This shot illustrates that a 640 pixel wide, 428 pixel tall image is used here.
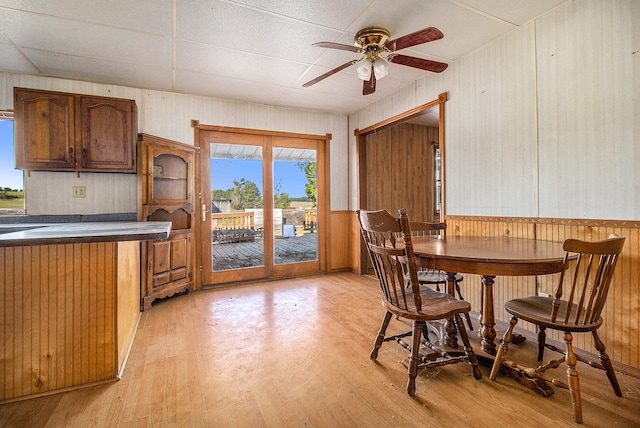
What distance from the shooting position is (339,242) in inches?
195

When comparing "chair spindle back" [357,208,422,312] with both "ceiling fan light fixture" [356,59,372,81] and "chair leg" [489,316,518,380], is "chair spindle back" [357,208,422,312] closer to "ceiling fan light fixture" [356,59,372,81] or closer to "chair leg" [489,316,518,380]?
"chair leg" [489,316,518,380]

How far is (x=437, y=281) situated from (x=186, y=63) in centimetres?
324

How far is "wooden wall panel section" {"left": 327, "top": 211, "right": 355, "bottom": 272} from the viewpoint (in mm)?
4879

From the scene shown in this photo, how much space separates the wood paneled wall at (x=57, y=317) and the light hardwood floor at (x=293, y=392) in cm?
12

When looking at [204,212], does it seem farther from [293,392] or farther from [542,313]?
[542,313]

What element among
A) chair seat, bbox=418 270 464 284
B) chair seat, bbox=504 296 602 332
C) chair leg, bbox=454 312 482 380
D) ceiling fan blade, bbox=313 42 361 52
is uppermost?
ceiling fan blade, bbox=313 42 361 52

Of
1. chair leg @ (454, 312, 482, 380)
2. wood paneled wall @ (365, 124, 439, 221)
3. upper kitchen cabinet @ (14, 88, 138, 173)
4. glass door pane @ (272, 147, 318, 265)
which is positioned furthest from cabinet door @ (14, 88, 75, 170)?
chair leg @ (454, 312, 482, 380)

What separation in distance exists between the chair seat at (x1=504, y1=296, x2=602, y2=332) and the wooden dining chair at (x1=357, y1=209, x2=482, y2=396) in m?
0.27

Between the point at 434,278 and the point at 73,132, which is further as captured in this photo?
the point at 73,132

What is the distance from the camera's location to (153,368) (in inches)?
79.5

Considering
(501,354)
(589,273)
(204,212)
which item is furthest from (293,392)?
(204,212)

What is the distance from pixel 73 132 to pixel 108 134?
302 mm

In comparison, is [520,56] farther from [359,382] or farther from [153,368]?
[153,368]

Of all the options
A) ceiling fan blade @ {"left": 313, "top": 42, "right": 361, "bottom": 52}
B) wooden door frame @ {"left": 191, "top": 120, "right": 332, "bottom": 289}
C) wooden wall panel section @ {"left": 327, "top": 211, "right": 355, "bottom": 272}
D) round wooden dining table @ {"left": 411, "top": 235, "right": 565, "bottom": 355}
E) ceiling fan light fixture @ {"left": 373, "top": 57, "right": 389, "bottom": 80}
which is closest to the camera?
round wooden dining table @ {"left": 411, "top": 235, "right": 565, "bottom": 355}
